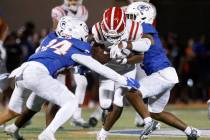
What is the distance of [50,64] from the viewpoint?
773cm

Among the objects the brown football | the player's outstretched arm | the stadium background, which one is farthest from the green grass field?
the stadium background

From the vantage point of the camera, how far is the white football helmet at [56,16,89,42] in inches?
314

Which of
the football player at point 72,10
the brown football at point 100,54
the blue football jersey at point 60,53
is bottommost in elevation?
the football player at point 72,10

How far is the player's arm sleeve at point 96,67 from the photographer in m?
7.67

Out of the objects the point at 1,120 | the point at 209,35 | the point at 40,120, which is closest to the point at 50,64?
the point at 1,120

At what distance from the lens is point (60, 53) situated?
7.76 meters

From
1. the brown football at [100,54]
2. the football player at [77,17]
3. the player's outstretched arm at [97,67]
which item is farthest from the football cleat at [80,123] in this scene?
the player's outstretched arm at [97,67]

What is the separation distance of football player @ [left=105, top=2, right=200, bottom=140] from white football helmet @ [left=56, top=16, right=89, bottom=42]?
1.06 meters

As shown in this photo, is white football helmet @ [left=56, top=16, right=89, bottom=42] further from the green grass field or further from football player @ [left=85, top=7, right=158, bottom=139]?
the green grass field

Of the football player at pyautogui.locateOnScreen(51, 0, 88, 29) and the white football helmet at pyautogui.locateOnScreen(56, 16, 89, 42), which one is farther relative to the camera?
the football player at pyautogui.locateOnScreen(51, 0, 88, 29)

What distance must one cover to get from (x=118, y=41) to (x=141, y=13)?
40.3 inches

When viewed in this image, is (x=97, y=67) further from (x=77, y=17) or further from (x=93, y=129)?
(x=77, y=17)

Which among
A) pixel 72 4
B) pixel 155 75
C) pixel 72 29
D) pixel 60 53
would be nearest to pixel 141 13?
pixel 155 75

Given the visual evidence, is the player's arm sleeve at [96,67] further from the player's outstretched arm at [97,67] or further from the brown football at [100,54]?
the brown football at [100,54]
